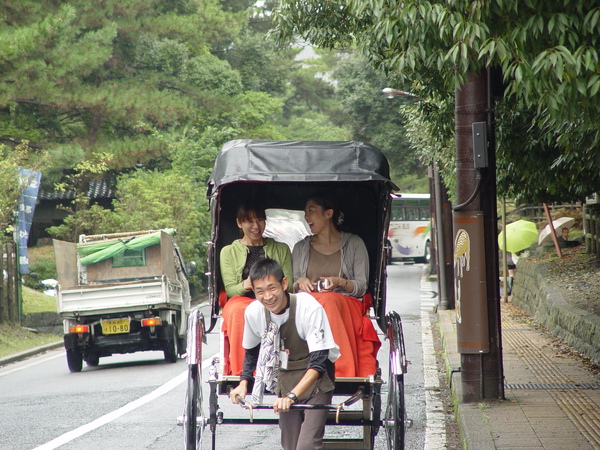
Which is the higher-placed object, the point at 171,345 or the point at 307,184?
the point at 307,184

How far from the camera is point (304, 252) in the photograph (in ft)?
20.8

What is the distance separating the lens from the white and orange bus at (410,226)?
40.1 m

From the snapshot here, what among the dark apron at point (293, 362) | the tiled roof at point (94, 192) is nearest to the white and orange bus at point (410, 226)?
the tiled roof at point (94, 192)

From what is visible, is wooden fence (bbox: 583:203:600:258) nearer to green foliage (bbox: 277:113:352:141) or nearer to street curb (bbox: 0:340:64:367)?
street curb (bbox: 0:340:64:367)

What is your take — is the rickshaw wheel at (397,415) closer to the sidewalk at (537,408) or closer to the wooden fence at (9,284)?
the sidewalk at (537,408)

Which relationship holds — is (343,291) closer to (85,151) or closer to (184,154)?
(85,151)

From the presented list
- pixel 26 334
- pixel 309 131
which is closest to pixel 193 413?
pixel 26 334

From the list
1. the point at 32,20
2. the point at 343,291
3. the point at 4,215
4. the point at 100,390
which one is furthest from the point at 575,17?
the point at 32,20

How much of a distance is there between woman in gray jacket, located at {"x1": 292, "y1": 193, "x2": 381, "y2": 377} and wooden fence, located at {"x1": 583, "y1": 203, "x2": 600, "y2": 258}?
12.2m

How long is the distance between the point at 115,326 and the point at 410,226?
28.4m

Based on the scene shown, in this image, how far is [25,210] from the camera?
818 inches

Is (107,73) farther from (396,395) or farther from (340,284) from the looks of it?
(396,395)

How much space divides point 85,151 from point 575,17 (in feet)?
81.7

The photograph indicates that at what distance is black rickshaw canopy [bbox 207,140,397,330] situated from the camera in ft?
19.9
